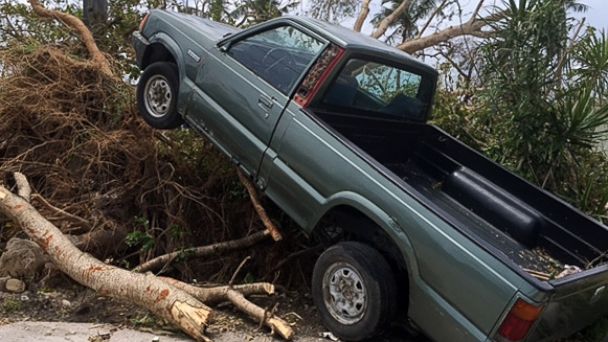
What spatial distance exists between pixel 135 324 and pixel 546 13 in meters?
4.70

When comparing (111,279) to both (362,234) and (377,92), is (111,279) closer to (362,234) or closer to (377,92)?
(362,234)

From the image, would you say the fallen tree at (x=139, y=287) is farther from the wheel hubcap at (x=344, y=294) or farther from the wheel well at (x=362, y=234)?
the wheel well at (x=362, y=234)

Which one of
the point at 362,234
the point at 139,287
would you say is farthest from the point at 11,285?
the point at 362,234

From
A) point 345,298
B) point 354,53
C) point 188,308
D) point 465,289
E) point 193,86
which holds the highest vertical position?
point 354,53

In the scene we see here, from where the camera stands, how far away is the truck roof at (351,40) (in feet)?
15.5

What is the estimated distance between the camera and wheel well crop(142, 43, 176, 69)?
6.02 m

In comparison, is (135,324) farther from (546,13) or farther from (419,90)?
(546,13)


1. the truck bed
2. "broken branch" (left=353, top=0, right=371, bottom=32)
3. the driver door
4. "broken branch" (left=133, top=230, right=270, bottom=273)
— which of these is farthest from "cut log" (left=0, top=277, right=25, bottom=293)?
"broken branch" (left=353, top=0, right=371, bottom=32)

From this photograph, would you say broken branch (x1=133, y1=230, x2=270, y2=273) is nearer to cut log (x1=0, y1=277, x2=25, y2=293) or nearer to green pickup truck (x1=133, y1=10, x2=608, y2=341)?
green pickup truck (x1=133, y1=10, x2=608, y2=341)

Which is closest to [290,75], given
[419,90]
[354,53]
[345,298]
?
[354,53]

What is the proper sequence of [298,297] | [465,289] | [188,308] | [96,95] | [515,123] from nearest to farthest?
[465,289] → [188,308] → [298,297] → [515,123] → [96,95]

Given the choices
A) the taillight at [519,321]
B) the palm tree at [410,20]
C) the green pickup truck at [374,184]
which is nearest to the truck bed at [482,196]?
the green pickup truck at [374,184]

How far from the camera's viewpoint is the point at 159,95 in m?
5.91

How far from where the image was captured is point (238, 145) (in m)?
4.91
